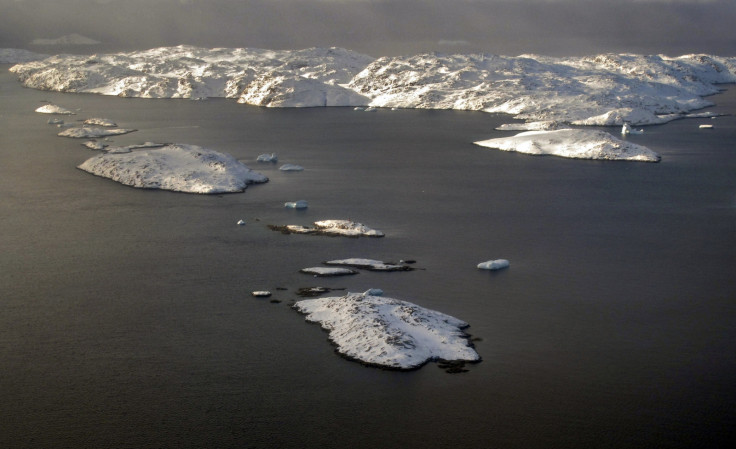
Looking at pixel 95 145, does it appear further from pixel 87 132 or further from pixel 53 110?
pixel 53 110

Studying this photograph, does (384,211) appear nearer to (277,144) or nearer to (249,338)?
(249,338)

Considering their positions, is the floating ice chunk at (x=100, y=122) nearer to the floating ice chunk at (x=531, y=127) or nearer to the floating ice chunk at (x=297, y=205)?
the floating ice chunk at (x=531, y=127)

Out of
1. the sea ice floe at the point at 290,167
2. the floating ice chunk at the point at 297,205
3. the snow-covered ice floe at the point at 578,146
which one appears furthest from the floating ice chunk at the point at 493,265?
the snow-covered ice floe at the point at 578,146

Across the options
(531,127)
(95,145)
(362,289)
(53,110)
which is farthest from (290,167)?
(53,110)

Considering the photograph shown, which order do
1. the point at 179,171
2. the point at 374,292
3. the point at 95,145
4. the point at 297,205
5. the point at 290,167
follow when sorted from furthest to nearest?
the point at 95,145 → the point at 290,167 → the point at 179,171 → the point at 297,205 → the point at 374,292

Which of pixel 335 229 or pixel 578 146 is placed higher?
pixel 578 146

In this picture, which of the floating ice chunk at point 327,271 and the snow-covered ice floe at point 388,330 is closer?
the snow-covered ice floe at point 388,330

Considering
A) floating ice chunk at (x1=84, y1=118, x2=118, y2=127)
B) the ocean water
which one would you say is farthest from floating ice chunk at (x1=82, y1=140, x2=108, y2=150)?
floating ice chunk at (x1=84, y1=118, x2=118, y2=127)
